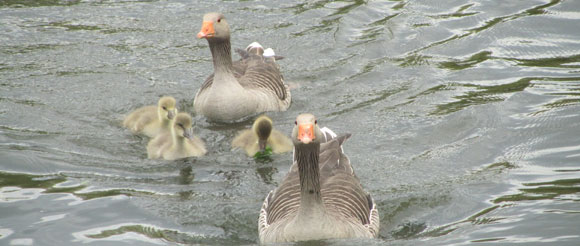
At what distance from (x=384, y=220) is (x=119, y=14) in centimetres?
857

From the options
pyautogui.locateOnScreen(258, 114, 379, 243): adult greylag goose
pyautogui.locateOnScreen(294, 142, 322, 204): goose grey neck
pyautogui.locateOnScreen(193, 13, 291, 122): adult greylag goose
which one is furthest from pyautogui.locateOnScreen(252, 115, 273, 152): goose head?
pyautogui.locateOnScreen(294, 142, 322, 204): goose grey neck

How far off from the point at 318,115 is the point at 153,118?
7.39ft

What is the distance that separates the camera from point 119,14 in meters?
14.7

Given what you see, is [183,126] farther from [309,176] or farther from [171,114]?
[309,176]

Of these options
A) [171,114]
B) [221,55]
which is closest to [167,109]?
[171,114]

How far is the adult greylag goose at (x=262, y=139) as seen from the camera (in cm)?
926

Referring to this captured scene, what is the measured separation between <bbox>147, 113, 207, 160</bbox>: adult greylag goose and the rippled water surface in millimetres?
110

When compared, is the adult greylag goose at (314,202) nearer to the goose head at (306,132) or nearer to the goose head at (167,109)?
the goose head at (306,132)

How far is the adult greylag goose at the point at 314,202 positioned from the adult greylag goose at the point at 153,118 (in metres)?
2.53

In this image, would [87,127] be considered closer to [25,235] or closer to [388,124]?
Result: [25,235]

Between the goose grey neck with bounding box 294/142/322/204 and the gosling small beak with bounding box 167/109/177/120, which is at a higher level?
the goose grey neck with bounding box 294/142/322/204

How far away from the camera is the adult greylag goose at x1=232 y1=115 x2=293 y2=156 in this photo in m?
9.26

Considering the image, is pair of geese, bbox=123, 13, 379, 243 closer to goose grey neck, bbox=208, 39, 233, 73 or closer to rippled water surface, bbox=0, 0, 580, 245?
rippled water surface, bbox=0, 0, 580, 245

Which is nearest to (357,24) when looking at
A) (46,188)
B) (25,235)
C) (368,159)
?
(368,159)
